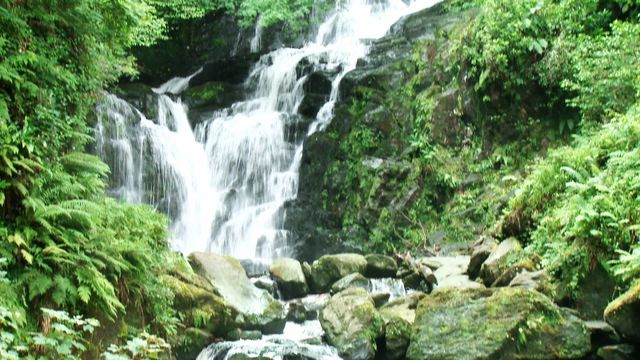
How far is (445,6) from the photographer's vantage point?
60.0 ft

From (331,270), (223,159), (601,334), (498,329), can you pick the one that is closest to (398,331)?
(498,329)

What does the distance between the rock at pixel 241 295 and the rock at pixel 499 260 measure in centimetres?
327

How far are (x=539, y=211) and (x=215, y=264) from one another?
533cm

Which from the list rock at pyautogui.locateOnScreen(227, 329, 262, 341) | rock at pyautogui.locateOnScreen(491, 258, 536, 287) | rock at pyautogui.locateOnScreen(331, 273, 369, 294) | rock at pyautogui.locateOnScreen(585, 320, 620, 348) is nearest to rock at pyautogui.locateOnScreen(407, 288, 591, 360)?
rock at pyautogui.locateOnScreen(585, 320, 620, 348)

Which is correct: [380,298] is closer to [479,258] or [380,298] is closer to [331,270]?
[479,258]

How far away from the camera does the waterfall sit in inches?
582

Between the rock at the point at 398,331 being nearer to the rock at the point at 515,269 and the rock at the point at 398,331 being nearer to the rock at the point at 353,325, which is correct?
the rock at the point at 353,325

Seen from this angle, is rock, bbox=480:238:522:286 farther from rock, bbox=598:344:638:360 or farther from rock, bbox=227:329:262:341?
rock, bbox=227:329:262:341

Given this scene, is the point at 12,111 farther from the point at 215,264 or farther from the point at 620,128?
the point at 620,128

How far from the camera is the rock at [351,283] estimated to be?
9.87 meters

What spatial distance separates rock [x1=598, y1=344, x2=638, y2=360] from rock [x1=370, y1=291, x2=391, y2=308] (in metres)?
3.73

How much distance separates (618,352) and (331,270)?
5.91 meters

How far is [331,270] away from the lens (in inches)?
419

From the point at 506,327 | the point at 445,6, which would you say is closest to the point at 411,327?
the point at 506,327
